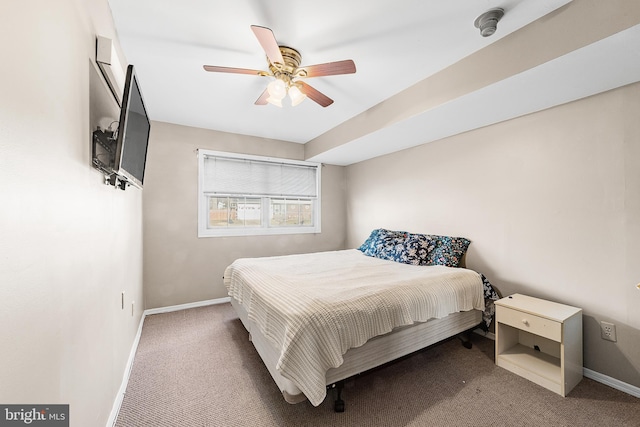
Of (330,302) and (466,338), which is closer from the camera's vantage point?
(330,302)

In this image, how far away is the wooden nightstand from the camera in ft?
5.76

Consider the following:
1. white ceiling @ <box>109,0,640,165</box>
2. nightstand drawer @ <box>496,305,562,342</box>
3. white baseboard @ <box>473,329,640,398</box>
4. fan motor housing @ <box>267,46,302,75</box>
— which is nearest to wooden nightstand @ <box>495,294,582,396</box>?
nightstand drawer @ <box>496,305,562,342</box>

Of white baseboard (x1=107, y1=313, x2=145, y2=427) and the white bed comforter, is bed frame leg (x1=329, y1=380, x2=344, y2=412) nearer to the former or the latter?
the white bed comforter

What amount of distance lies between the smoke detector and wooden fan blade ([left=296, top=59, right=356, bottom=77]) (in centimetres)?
80

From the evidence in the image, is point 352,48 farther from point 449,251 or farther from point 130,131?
point 449,251

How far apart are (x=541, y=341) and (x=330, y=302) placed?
77.0 inches

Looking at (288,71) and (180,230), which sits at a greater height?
(288,71)

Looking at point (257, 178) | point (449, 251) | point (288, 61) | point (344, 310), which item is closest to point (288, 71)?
point (288, 61)

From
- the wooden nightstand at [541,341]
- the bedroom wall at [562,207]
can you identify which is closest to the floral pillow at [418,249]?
the bedroom wall at [562,207]

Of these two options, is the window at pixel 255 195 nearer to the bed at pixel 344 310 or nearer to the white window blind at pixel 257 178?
the white window blind at pixel 257 178

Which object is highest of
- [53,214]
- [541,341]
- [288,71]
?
[288,71]

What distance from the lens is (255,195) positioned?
3887mm

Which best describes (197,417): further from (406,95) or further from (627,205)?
(627,205)

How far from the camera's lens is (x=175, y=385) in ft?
6.09
